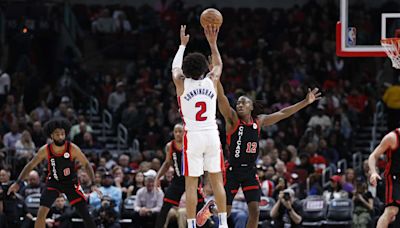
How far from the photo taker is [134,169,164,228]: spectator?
19.9 metres

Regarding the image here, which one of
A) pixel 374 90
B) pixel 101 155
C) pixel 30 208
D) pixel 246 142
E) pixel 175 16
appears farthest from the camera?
pixel 175 16

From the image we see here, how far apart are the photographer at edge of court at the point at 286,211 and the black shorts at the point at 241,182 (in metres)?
4.17

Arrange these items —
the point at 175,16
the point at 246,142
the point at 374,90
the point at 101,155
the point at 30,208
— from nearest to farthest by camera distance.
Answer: the point at 246,142 → the point at 30,208 → the point at 101,155 → the point at 374,90 → the point at 175,16

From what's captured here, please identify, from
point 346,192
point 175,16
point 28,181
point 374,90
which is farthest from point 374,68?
point 28,181

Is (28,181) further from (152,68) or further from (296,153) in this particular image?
(152,68)

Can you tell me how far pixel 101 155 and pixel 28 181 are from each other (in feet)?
9.68

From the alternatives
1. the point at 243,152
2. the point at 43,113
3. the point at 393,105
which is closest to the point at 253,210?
the point at 243,152

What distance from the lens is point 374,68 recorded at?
29469 millimetres

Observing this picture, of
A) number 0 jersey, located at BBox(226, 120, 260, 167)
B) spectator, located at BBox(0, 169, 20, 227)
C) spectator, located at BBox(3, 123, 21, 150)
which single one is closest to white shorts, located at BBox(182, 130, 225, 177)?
number 0 jersey, located at BBox(226, 120, 260, 167)

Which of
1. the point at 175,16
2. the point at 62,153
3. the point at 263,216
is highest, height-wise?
the point at 175,16

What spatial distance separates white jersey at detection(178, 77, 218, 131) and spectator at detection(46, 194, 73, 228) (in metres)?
6.57

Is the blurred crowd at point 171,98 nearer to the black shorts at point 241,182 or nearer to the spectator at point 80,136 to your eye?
the spectator at point 80,136

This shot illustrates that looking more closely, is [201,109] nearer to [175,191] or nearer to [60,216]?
[175,191]

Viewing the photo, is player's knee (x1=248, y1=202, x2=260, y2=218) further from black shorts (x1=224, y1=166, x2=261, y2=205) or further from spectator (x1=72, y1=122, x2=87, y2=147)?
spectator (x1=72, y1=122, x2=87, y2=147)
